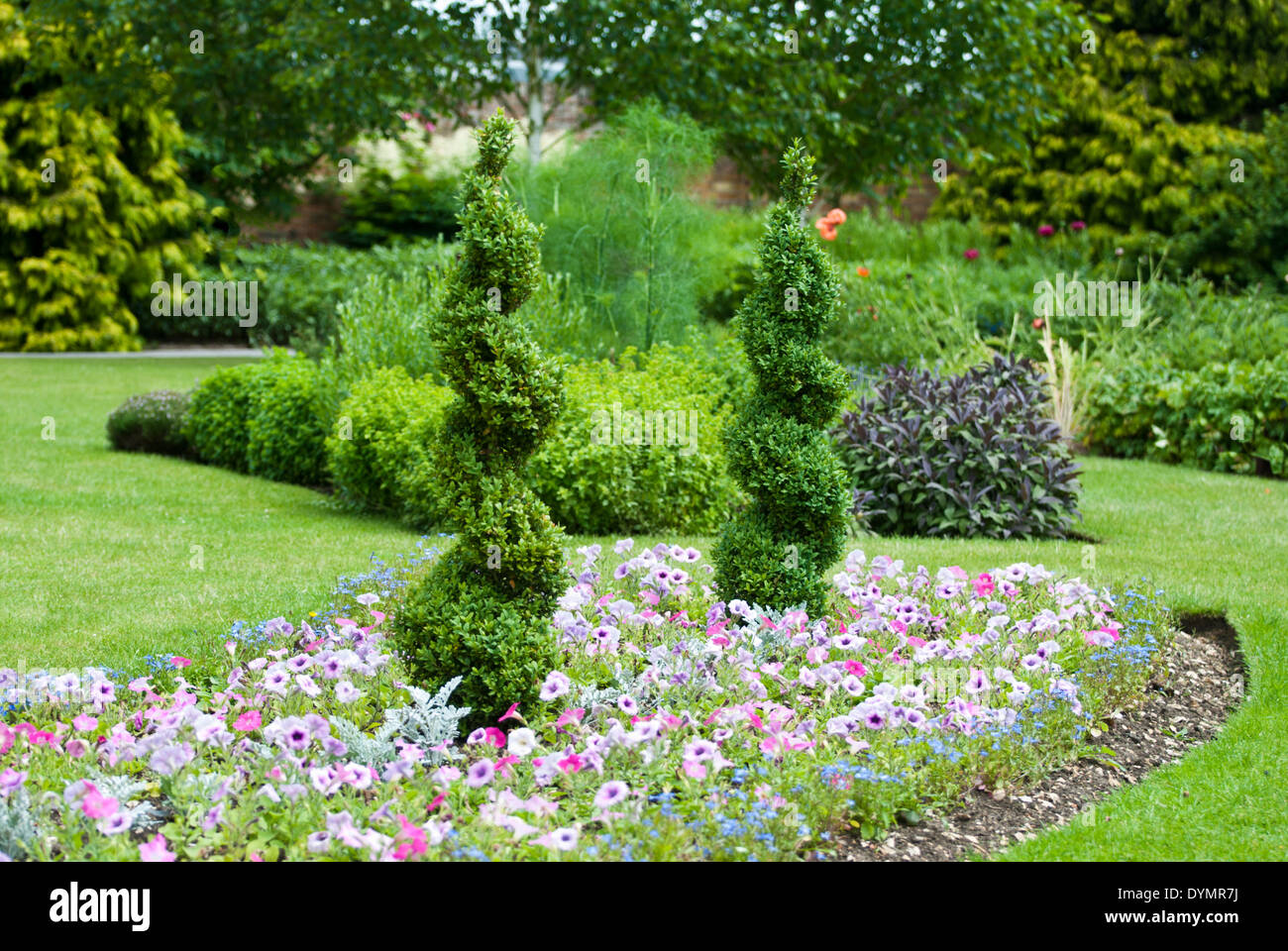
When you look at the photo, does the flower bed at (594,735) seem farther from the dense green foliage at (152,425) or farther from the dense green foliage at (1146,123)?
the dense green foliage at (1146,123)

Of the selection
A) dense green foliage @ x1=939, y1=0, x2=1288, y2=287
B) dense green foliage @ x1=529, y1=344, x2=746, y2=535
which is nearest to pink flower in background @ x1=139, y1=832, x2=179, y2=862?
dense green foliage @ x1=529, y1=344, x2=746, y2=535

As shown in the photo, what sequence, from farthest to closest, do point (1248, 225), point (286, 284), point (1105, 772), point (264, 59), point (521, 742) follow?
point (286, 284) → point (1248, 225) → point (264, 59) → point (1105, 772) → point (521, 742)

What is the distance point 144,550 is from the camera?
6.21 meters

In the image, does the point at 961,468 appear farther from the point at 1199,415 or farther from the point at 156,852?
the point at 156,852

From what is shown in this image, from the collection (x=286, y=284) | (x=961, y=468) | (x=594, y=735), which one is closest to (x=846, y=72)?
(x=286, y=284)

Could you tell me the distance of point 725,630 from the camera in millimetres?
4410

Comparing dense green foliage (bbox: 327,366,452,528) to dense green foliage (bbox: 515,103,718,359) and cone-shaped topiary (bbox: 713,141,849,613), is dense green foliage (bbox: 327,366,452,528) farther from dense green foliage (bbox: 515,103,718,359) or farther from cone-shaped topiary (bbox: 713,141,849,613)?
cone-shaped topiary (bbox: 713,141,849,613)

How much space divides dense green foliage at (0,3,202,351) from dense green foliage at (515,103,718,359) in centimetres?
884

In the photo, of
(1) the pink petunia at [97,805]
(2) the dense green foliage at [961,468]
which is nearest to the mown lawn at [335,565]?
(2) the dense green foliage at [961,468]

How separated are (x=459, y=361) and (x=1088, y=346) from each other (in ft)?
37.9

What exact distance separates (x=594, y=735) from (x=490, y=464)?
2.88 feet

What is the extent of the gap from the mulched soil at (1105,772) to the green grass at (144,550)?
2702 mm
